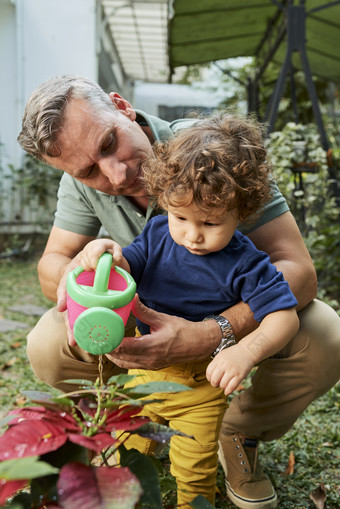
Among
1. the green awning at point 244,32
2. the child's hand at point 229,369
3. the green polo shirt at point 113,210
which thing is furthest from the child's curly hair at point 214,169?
the green awning at point 244,32

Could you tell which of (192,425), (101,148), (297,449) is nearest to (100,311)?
(192,425)

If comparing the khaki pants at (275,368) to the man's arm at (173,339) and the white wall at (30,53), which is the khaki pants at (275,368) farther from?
the white wall at (30,53)

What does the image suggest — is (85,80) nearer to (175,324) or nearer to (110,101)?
(110,101)

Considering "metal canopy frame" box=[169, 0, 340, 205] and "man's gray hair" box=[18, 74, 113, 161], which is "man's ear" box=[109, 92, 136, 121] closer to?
"man's gray hair" box=[18, 74, 113, 161]

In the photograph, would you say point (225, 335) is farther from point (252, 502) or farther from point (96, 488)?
point (96, 488)

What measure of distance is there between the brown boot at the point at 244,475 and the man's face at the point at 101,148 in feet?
3.27

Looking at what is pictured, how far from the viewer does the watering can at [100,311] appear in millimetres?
1131

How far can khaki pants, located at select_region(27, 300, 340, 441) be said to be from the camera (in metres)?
1.86

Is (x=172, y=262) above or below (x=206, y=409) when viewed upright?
above

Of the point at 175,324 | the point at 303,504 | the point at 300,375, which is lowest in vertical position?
the point at 303,504

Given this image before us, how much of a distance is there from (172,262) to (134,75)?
47.4 ft

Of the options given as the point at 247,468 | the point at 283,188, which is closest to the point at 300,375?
the point at 247,468

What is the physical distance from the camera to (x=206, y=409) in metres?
1.67

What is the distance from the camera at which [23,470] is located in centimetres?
68
